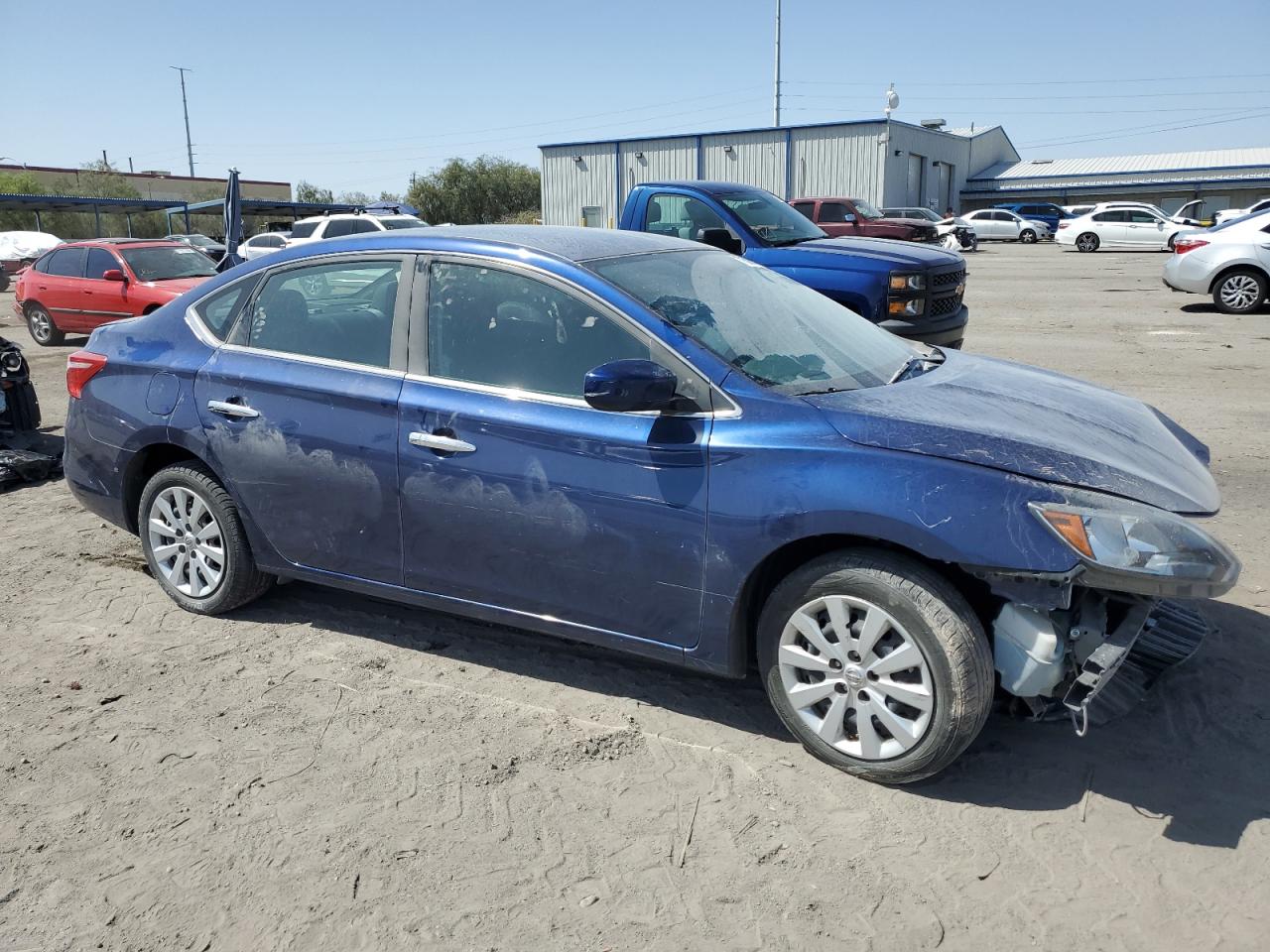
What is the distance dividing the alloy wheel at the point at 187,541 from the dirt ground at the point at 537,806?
0.63 feet

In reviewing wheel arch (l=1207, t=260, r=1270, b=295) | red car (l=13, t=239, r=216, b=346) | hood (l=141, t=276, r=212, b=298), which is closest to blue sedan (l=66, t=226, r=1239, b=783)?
hood (l=141, t=276, r=212, b=298)

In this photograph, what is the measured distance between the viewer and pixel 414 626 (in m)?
4.60

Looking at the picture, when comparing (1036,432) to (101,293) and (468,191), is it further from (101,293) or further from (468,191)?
(468,191)

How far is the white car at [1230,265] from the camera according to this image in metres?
14.5

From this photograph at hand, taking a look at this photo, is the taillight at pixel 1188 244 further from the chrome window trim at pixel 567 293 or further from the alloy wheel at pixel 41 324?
the alloy wheel at pixel 41 324

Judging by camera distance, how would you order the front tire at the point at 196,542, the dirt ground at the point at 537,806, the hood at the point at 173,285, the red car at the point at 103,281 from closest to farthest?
the dirt ground at the point at 537,806 → the front tire at the point at 196,542 → the hood at the point at 173,285 → the red car at the point at 103,281

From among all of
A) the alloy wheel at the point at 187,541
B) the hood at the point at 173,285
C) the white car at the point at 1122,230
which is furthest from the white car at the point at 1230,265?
the white car at the point at 1122,230

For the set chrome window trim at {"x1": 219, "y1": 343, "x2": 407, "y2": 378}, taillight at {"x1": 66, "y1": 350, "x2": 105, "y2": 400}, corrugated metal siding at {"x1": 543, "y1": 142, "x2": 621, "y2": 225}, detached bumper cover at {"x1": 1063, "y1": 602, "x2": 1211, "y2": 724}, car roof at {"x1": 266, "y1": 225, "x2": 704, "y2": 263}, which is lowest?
detached bumper cover at {"x1": 1063, "y1": 602, "x2": 1211, "y2": 724}

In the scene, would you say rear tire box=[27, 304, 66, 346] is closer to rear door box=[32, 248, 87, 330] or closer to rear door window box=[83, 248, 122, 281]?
rear door box=[32, 248, 87, 330]

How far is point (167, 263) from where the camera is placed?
47.0 feet

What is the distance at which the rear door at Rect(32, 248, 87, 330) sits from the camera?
1488 cm

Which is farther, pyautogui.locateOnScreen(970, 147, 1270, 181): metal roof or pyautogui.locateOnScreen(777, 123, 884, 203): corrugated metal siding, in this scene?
pyautogui.locateOnScreen(970, 147, 1270, 181): metal roof

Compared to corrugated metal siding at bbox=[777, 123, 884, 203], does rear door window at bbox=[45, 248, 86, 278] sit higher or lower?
lower

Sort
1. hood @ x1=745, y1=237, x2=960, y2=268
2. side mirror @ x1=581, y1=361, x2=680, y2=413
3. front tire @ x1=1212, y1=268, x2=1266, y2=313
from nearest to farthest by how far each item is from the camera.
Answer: side mirror @ x1=581, y1=361, x2=680, y2=413 < hood @ x1=745, y1=237, x2=960, y2=268 < front tire @ x1=1212, y1=268, x2=1266, y2=313
